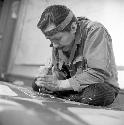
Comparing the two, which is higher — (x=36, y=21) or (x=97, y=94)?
(x=36, y=21)

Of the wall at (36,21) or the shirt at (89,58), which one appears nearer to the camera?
the shirt at (89,58)

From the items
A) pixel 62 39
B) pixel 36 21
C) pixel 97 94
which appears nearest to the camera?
pixel 97 94

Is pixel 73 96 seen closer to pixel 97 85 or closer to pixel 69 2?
pixel 97 85

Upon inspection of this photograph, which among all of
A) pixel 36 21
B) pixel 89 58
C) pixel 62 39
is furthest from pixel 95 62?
pixel 36 21

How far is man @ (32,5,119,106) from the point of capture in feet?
3.74

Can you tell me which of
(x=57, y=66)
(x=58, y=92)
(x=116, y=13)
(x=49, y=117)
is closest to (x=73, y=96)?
(x=58, y=92)

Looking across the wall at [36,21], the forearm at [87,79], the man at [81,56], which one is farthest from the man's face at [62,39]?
the wall at [36,21]

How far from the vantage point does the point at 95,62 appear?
1143 mm

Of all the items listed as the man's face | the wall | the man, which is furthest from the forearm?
the wall

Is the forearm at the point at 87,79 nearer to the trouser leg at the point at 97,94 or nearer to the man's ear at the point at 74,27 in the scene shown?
the trouser leg at the point at 97,94

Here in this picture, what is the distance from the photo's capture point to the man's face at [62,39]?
47.7 inches

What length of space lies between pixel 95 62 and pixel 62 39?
178 mm

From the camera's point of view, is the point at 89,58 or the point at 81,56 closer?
the point at 89,58

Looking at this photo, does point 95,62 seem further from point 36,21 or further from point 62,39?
point 36,21
